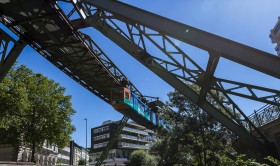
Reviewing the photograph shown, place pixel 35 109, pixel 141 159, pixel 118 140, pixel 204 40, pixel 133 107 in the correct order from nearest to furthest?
1. pixel 204 40
2. pixel 133 107
3. pixel 35 109
4. pixel 141 159
5. pixel 118 140

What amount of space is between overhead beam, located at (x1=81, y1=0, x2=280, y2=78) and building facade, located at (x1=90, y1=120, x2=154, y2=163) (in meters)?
90.3

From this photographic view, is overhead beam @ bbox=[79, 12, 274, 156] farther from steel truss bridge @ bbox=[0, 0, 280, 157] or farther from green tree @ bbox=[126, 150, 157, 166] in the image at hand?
green tree @ bbox=[126, 150, 157, 166]

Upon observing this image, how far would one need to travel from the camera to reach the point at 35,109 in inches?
1267

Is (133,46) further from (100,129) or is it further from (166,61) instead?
Result: (100,129)

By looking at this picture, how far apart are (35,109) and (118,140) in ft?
225

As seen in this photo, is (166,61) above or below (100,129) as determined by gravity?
below

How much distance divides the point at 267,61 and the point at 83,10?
808cm

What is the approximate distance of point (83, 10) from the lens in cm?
1175

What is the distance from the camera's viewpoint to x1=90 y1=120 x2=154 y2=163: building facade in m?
97.4

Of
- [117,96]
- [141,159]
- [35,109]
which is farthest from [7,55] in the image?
[141,159]

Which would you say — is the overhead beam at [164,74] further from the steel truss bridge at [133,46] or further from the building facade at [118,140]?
the building facade at [118,140]

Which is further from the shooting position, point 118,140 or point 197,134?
point 118,140

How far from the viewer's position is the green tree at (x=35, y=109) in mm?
28688

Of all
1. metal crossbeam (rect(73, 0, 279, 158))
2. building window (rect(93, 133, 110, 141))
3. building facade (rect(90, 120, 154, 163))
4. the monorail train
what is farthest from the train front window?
building window (rect(93, 133, 110, 141))
